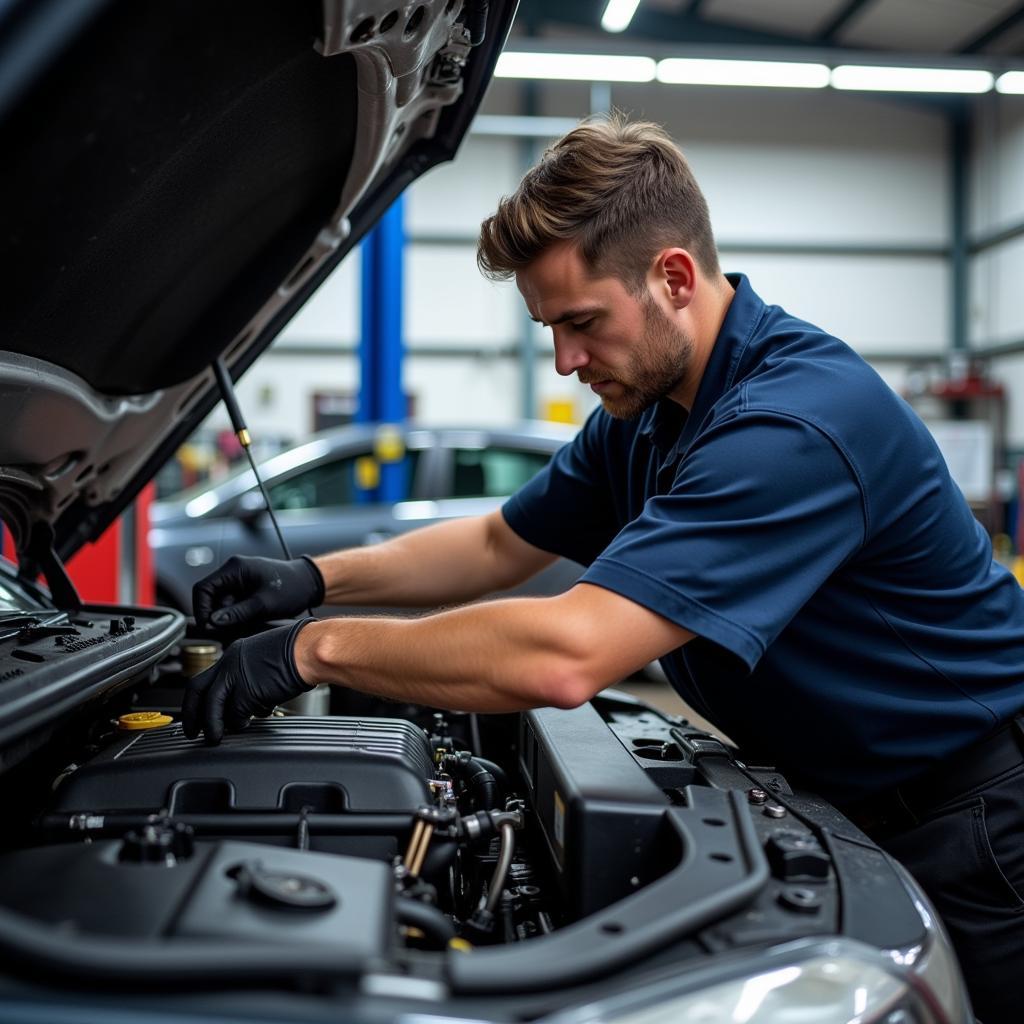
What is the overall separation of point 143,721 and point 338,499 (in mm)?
3705

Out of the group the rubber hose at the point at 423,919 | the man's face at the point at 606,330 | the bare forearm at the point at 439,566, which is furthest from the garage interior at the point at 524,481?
the man's face at the point at 606,330

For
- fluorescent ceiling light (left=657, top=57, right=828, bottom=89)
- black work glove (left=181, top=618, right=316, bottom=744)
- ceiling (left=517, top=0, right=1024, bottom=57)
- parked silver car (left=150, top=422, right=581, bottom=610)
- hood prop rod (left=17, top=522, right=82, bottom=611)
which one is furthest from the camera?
ceiling (left=517, top=0, right=1024, bottom=57)

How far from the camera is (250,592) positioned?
1846 mm

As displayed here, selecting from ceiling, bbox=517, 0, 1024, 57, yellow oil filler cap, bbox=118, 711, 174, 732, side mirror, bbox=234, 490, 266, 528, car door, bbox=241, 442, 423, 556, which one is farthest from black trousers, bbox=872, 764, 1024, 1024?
ceiling, bbox=517, 0, 1024, 57

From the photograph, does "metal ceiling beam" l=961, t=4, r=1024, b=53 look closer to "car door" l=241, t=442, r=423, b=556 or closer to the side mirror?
"car door" l=241, t=442, r=423, b=556

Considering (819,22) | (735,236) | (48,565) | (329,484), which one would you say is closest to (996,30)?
(819,22)

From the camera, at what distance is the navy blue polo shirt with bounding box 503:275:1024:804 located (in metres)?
1.21

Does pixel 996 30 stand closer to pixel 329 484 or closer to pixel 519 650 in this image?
pixel 329 484

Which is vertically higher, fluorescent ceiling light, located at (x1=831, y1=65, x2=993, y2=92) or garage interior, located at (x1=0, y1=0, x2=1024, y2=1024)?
fluorescent ceiling light, located at (x1=831, y1=65, x2=993, y2=92)

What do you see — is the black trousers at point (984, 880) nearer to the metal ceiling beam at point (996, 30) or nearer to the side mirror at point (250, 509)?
the side mirror at point (250, 509)

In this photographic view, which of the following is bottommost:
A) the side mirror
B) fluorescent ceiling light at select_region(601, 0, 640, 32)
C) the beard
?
the side mirror

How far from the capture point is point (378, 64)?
130cm

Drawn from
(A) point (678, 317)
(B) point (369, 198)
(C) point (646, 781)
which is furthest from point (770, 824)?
(B) point (369, 198)

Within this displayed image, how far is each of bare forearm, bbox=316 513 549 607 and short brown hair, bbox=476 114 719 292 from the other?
2.26 feet
